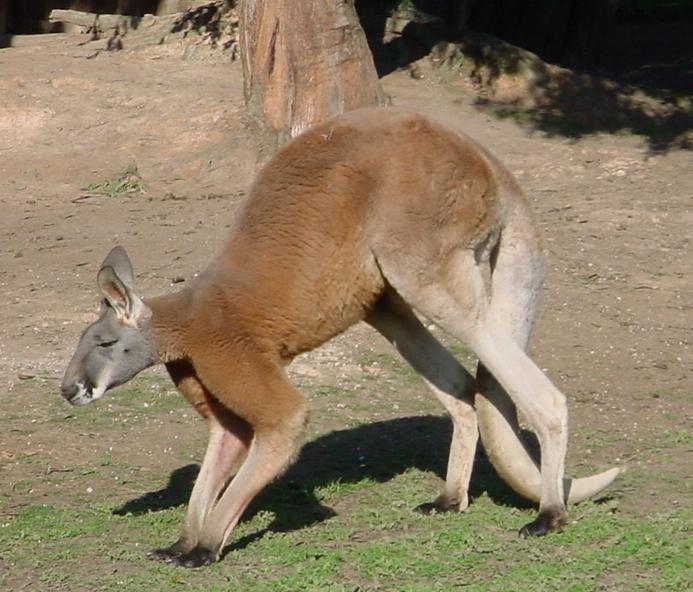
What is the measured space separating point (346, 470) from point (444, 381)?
918 mm

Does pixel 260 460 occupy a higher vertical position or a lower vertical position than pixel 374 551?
higher

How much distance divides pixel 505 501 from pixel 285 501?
104 centimetres

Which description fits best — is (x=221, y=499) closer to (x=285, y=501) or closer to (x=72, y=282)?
(x=285, y=501)

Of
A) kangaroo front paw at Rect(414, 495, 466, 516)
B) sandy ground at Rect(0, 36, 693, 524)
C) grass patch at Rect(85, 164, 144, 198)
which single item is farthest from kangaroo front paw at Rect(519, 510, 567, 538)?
grass patch at Rect(85, 164, 144, 198)

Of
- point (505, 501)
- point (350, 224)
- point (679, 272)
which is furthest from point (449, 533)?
point (679, 272)

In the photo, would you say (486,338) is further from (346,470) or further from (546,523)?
(346,470)

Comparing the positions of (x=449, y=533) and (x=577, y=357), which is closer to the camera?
(x=449, y=533)

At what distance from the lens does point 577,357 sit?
29.1 feet

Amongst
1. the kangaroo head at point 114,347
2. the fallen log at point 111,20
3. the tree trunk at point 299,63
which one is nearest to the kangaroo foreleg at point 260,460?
the kangaroo head at point 114,347

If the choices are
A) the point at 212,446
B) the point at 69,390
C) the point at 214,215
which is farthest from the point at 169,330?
the point at 214,215

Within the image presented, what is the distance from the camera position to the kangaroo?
18.7 ft

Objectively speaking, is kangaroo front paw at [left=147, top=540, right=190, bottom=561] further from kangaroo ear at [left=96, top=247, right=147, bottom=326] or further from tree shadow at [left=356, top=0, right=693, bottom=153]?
tree shadow at [left=356, top=0, right=693, bottom=153]

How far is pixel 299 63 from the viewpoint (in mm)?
11562

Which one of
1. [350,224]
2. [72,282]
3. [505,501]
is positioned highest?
[350,224]
